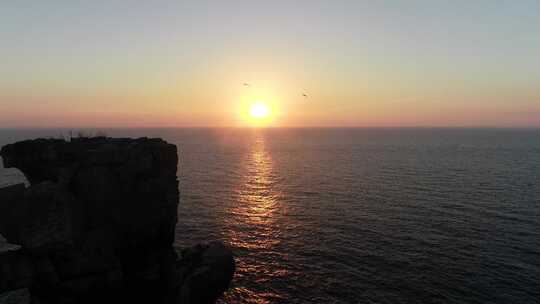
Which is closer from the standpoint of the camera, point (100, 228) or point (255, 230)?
point (100, 228)

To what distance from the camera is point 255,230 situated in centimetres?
6519

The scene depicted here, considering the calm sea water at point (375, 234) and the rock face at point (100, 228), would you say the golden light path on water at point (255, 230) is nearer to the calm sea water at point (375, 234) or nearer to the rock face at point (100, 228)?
the calm sea water at point (375, 234)

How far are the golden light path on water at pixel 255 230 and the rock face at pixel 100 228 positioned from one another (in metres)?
3.94

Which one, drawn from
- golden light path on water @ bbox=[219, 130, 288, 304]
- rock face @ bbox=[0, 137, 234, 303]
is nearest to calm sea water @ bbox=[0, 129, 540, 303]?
golden light path on water @ bbox=[219, 130, 288, 304]

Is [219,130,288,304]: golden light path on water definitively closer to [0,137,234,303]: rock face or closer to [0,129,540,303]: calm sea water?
[0,129,540,303]: calm sea water

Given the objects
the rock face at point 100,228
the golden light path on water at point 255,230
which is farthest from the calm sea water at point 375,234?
the rock face at point 100,228

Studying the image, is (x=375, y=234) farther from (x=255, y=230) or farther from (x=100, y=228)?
(x=100, y=228)

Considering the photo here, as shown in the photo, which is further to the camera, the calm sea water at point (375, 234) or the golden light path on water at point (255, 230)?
the golden light path on water at point (255, 230)

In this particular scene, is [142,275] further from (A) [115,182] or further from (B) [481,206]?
(B) [481,206]

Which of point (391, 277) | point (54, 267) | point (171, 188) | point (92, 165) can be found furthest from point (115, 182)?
point (391, 277)

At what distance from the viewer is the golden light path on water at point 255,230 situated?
147ft

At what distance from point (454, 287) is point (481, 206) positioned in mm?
39959

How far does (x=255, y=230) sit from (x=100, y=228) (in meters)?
30.1

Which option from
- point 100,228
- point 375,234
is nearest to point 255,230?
point 375,234
